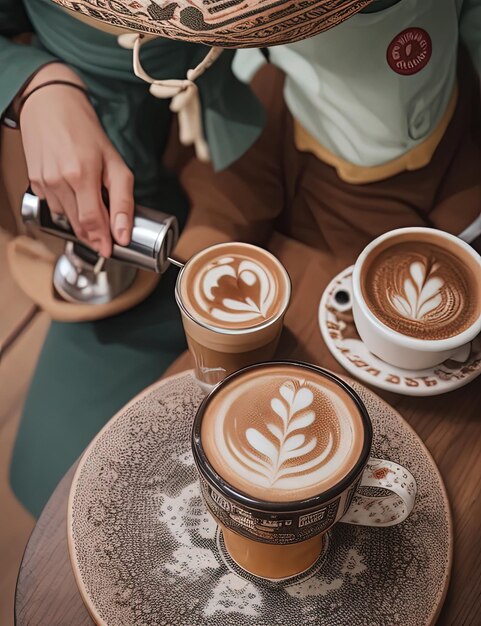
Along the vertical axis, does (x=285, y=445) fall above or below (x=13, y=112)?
below

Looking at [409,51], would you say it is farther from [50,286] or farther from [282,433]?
[50,286]

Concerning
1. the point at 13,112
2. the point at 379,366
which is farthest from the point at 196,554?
the point at 13,112

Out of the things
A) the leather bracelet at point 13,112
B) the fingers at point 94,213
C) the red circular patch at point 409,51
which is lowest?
the fingers at point 94,213

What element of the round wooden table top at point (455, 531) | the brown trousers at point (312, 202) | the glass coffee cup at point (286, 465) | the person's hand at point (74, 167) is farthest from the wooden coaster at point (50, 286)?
the glass coffee cup at point (286, 465)

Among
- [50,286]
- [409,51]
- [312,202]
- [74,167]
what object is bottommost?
[50,286]

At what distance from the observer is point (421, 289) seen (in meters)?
0.70

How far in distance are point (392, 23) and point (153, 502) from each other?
49cm

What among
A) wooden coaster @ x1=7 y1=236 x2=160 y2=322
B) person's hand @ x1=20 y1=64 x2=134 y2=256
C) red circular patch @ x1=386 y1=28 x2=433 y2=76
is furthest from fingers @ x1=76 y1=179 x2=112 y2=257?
red circular patch @ x1=386 y1=28 x2=433 y2=76

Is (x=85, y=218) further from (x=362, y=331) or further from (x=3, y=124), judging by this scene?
(x=362, y=331)

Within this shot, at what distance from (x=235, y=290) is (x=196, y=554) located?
0.76 feet

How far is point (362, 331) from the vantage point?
702mm

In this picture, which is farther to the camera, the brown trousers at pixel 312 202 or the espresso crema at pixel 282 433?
the brown trousers at pixel 312 202

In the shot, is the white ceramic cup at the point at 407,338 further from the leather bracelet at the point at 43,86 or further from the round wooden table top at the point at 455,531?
the leather bracelet at the point at 43,86

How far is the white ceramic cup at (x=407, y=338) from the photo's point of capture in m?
0.65
